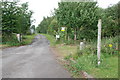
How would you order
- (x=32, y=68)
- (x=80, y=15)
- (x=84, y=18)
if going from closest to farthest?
(x=32, y=68), (x=84, y=18), (x=80, y=15)

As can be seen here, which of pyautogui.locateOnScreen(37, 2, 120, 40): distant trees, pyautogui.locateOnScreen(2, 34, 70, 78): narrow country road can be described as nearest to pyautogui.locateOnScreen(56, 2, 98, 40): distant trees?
pyautogui.locateOnScreen(37, 2, 120, 40): distant trees

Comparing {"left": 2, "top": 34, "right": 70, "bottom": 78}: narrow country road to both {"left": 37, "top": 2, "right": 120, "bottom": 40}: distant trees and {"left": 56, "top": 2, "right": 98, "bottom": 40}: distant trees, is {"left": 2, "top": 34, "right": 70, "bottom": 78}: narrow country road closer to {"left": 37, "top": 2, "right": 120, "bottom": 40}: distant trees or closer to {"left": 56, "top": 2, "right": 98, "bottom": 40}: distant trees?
→ {"left": 56, "top": 2, "right": 98, "bottom": 40}: distant trees

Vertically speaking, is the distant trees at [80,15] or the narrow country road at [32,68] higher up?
the distant trees at [80,15]

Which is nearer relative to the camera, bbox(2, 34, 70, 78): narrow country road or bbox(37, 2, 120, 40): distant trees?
bbox(2, 34, 70, 78): narrow country road

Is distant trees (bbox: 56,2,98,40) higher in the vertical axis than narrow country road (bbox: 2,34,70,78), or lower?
higher

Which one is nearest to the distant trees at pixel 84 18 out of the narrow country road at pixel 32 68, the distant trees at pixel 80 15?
the distant trees at pixel 80 15

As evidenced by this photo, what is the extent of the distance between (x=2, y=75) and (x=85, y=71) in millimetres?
3582

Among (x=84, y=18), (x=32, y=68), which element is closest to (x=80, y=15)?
(x=84, y=18)

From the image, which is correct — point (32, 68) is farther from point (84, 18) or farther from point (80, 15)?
point (80, 15)

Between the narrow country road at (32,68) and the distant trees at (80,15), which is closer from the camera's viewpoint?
the narrow country road at (32,68)

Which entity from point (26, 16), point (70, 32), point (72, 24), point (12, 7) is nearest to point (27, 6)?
point (26, 16)

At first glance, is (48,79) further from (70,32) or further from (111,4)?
(111,4)

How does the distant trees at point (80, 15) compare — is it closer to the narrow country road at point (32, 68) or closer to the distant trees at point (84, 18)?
the distant trees at point (84, 18)

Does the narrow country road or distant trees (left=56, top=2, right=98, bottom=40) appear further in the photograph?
distant trees (left=56, top=2, right=98, bottom=40)
